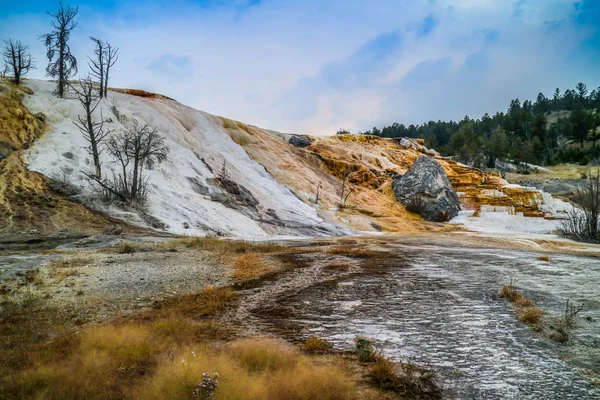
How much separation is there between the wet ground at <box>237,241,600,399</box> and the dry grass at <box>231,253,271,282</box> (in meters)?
1.05

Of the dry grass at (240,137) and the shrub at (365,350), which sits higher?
the dry grass at (240,137)

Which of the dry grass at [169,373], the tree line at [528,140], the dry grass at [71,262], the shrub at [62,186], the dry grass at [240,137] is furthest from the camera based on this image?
the tree line at [528,140]

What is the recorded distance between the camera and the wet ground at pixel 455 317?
18.8 feet

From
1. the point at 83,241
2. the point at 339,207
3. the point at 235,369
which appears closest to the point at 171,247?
the point at 83,241

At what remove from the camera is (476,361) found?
20.5 feet

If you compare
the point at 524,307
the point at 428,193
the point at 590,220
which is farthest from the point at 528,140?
the point at 524,307

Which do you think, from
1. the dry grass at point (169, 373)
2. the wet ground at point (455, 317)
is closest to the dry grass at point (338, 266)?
the wet ground at point (455, 317)

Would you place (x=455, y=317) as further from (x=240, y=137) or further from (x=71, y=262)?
(x=240, y=137)

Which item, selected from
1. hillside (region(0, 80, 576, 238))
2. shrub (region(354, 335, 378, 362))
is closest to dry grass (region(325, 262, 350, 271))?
shrub (region(354, 335, 378, 362))

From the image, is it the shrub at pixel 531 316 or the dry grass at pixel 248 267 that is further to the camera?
the dry grass at pixel 248 267

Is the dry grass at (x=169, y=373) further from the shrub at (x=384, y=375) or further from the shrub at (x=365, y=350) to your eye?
the shrub at (x=365, y=350)

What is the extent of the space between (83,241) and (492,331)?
19021 mm

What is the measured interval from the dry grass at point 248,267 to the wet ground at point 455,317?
3.45 feet

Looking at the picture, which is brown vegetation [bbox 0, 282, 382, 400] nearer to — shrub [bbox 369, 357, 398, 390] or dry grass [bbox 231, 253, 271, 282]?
shrub [bbox 369, 357, 398, 390]
